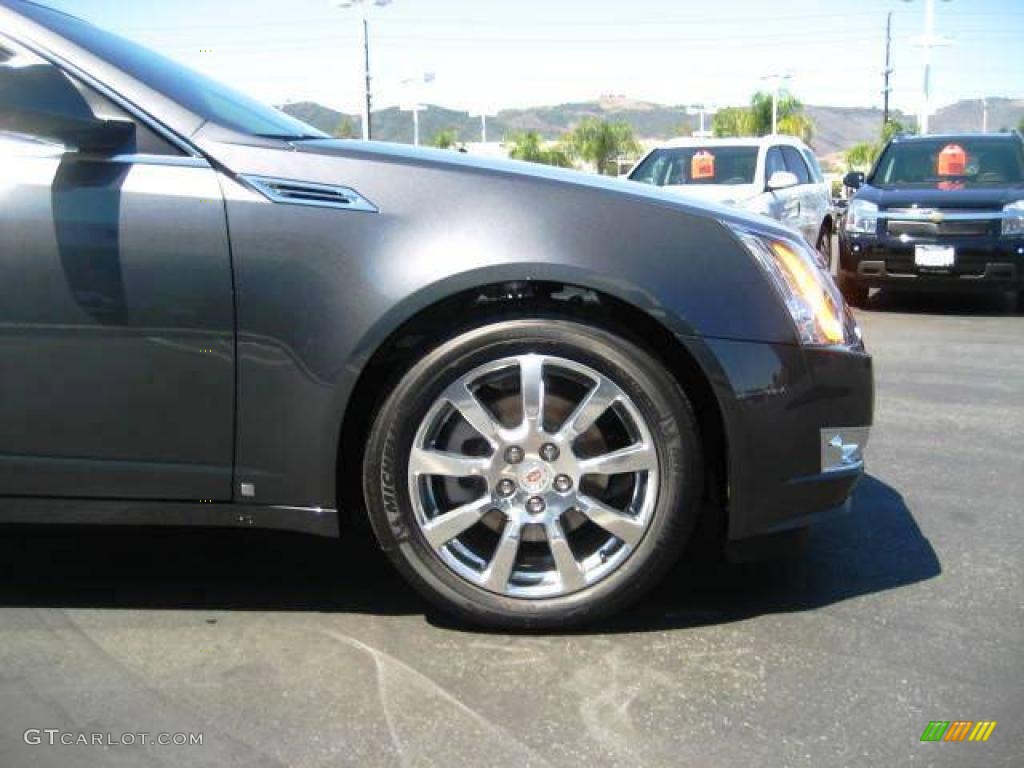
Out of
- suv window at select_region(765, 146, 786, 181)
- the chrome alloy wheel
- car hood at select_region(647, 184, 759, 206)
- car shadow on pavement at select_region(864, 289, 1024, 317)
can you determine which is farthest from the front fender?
suv window at select_region(765, 146, 786, 181)

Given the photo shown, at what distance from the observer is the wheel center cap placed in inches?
106

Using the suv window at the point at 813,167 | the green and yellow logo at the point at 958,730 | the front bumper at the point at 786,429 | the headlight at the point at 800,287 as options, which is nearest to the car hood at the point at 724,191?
the suv window at the point at 813,167

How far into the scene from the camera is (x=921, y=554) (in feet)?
11.1

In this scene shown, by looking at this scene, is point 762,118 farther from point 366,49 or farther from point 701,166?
point 701,166

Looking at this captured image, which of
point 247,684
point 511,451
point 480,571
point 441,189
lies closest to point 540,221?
point 441,189

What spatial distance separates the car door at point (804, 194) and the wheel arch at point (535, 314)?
921 centimetres

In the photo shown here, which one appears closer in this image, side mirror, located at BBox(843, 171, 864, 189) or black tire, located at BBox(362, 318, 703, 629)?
black tire, located at BBox(362, 318, 703, 629)

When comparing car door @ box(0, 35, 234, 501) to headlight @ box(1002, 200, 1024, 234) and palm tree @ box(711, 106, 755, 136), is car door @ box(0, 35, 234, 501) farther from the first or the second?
palm tree @ box(711, 106, 755, 136)

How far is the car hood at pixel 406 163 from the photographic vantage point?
8.75 feet

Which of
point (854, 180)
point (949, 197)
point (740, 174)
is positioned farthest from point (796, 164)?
point (949, 197)

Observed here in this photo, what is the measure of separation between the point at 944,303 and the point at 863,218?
4.55 feet

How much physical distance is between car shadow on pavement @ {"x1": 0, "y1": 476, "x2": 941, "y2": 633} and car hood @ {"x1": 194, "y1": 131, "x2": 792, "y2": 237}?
106 cm

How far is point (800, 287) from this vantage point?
2.82 meters

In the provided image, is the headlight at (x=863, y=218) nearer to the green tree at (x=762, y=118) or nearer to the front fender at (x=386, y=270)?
the front fender at (x=386, y=270)
